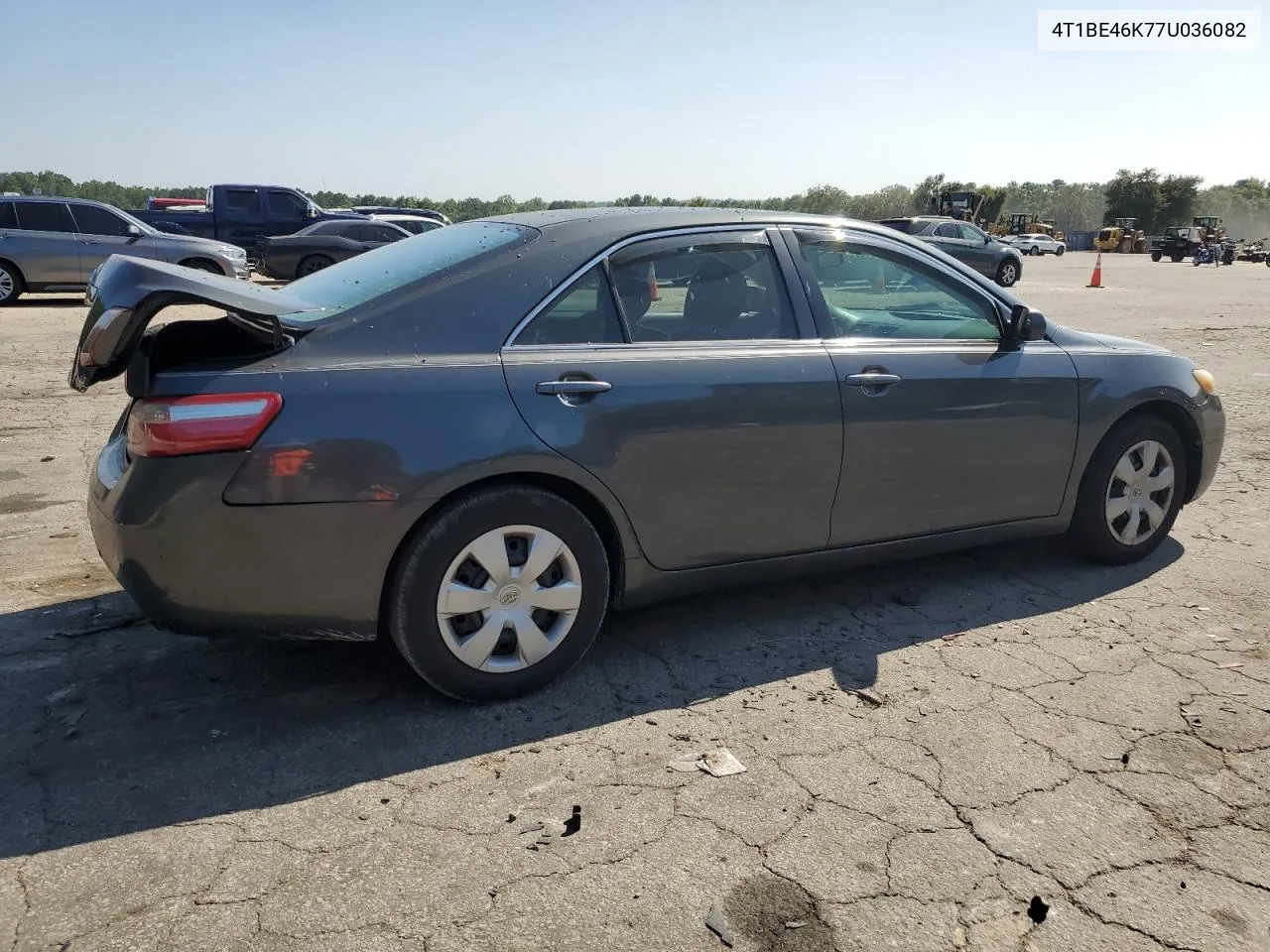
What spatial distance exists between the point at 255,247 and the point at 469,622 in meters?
21.9

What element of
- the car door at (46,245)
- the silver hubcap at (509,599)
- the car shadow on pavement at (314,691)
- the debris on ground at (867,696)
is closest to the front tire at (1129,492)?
the car shadow on pavement at (314,691)

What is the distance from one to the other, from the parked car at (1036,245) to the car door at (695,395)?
5760 centimetres

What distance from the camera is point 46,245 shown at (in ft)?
51.2

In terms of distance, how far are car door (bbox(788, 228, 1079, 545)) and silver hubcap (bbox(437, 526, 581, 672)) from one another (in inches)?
46.4

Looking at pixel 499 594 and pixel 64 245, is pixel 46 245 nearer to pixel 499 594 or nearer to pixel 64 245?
pixel 64 245

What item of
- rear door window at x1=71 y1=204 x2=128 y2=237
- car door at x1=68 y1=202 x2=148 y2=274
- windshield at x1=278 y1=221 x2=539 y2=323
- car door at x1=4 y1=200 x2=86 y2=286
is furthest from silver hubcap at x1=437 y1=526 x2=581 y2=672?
rear door window at x1=71 y1=204 x2=128 y2=237

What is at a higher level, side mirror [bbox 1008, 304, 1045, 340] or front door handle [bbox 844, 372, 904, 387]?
side mirror [bbox 1008, 304, 1045, 340]

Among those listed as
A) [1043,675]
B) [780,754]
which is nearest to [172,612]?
[780,754]

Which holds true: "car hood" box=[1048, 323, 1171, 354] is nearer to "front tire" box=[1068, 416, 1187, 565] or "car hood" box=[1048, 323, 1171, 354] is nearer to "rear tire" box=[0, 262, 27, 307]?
"front tire" box=[1068, 416, 1187, 565]

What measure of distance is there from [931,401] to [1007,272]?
75.2 ft

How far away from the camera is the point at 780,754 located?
3057 mm

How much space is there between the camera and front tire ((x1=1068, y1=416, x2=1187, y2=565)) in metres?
4.54

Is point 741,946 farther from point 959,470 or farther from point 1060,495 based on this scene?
point 1060,495

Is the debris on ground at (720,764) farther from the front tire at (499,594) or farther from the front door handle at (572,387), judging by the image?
the front door handle at (572,387)
